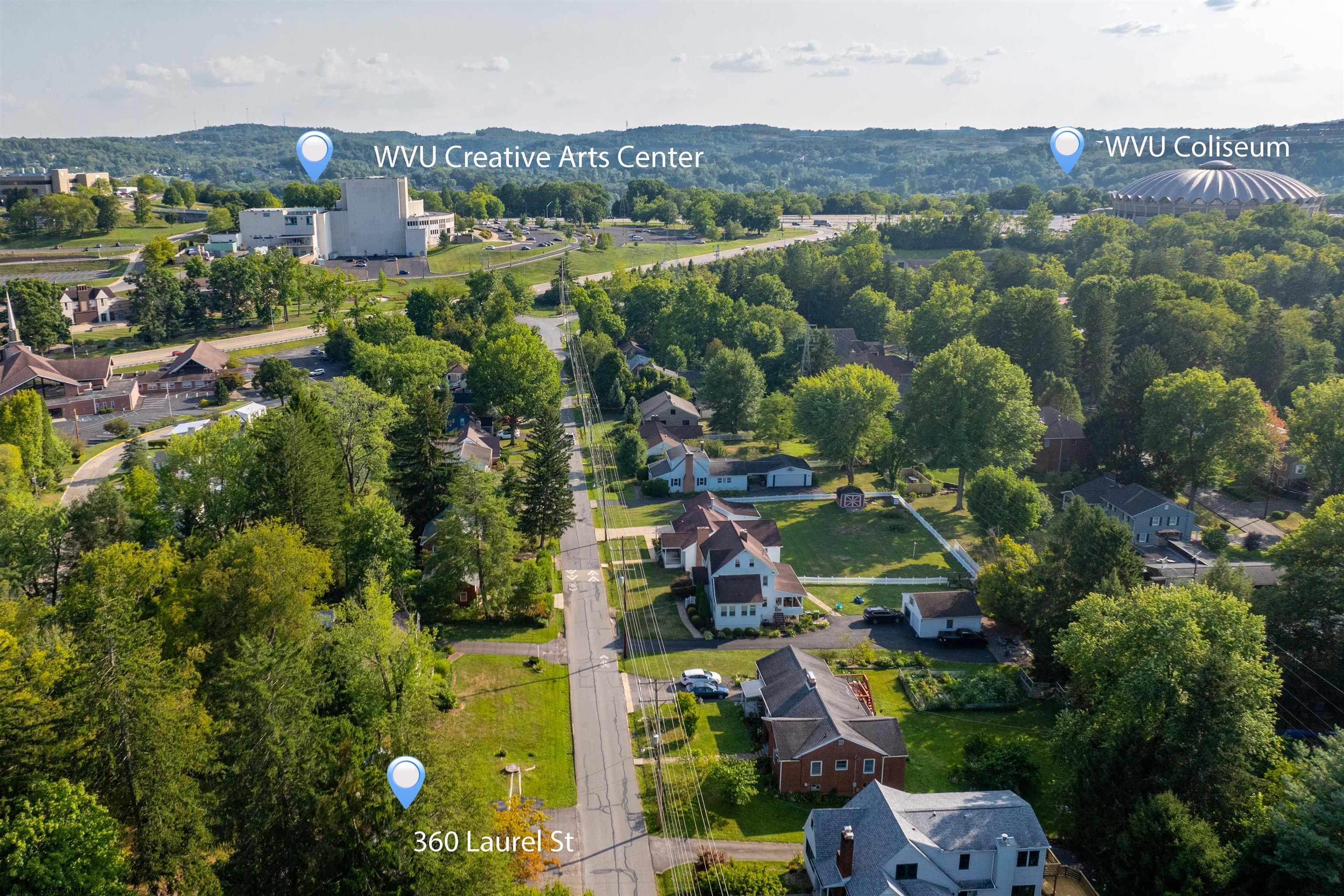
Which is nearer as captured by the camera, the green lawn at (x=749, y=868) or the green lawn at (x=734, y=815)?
the green lawn at (x=749, y=868)

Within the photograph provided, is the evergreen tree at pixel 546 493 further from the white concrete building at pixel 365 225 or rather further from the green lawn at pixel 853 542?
the white concrete building at pixel 365 225

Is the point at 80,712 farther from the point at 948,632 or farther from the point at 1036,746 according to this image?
the point at 948,632

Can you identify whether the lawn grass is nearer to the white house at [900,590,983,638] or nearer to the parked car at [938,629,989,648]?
the white house at [900,590,983,638]

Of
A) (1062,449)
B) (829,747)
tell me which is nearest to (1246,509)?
(1062,449)

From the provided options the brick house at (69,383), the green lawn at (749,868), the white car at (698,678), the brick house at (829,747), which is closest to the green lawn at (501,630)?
the white car at (698,678)

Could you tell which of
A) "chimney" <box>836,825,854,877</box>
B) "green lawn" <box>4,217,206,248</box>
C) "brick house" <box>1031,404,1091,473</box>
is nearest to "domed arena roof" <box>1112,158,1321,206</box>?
"brick house" <box>1031,404,1091,473</box>

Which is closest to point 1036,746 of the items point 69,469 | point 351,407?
point 351,407
